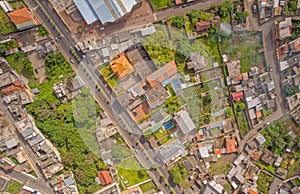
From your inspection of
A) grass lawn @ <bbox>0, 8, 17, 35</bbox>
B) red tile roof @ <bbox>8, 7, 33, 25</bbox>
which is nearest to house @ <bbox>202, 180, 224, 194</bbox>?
red tile roof @ <bbox>8, 7, 33, 25</bbox>

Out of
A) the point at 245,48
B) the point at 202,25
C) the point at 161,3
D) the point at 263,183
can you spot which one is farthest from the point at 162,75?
the point at 263,183

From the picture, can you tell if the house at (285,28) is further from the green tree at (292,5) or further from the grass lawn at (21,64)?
the grass lawn at (21,64)

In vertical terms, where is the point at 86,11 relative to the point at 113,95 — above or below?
above

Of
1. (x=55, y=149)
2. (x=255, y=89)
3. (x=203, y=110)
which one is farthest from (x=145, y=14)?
(x=55, y=149)

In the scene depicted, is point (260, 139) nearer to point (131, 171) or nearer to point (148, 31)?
point (131, 171)

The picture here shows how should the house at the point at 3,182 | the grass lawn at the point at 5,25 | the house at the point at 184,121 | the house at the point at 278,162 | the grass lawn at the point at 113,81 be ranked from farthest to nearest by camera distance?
the house at the point at 278,162, the grass lawn at the point at 113,81, the house at the point at 184,121, the house at the point at 3,182, the grass lawn at the point at 5,25

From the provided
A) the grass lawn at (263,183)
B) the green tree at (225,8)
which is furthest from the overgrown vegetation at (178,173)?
the green tree at (225,8)
